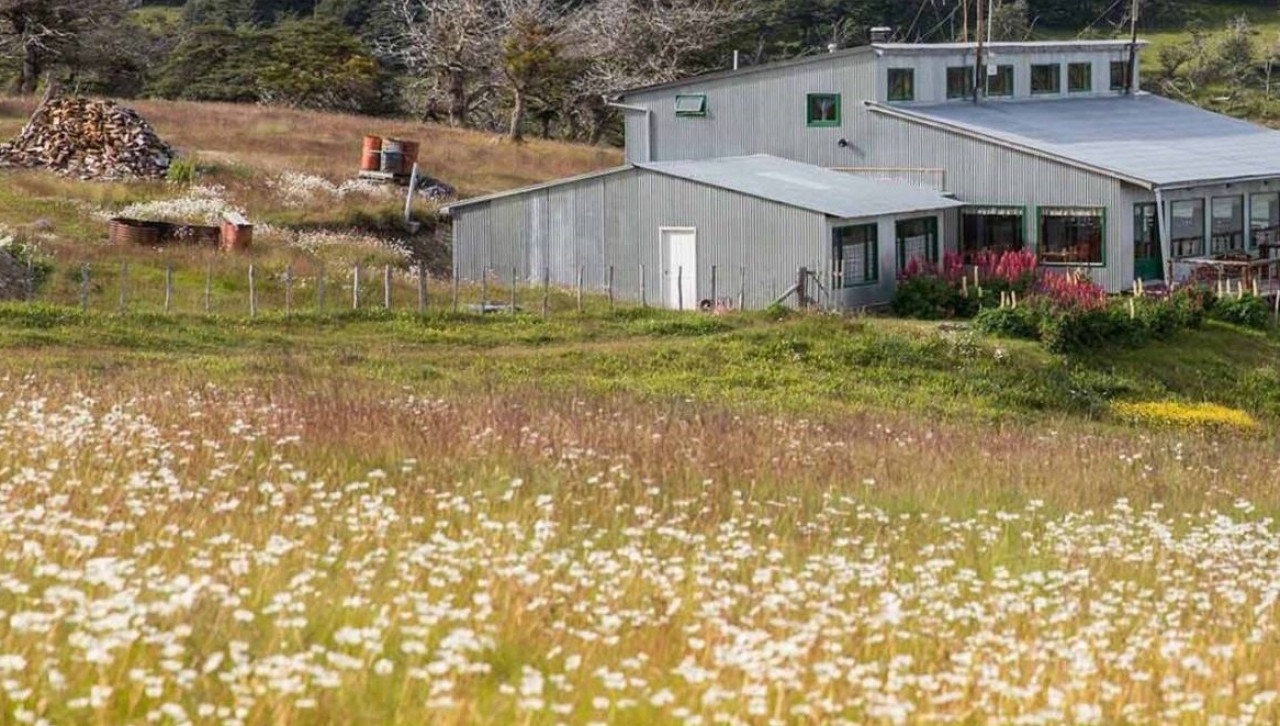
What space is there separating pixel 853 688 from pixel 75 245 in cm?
3808

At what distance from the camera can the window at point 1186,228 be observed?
50375mm

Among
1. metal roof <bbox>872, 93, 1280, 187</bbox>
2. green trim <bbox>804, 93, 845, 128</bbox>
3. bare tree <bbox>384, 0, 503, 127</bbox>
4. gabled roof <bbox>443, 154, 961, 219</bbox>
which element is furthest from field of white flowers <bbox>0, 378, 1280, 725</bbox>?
bare tree <bbox>384, 0, 503, 127</bbox>

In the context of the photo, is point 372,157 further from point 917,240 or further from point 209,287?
point 209,287

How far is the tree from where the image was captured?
3157 inches

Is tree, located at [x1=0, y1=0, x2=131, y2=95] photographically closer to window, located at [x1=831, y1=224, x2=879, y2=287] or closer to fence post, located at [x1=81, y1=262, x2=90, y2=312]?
fence post, located at [x1=81, y1=262, x2=90, y2=312]

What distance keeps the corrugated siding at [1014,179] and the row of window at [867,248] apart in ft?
6.00

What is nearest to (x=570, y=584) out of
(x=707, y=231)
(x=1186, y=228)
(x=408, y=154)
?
(x=707, y=231)

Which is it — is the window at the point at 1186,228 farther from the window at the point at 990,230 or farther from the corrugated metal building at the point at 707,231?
the corrugated metal building at the point at 707,231

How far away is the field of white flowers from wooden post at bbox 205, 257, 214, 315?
75.3ft

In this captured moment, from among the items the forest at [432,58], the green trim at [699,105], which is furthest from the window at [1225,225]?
the forest at [432,58]

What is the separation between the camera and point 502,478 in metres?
13.8

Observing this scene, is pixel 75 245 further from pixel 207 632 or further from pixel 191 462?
pixel 207 632

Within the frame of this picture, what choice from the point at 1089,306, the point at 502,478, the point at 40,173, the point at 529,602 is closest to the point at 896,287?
the point at 1089,306

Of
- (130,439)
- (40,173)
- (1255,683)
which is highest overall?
(40,173)
